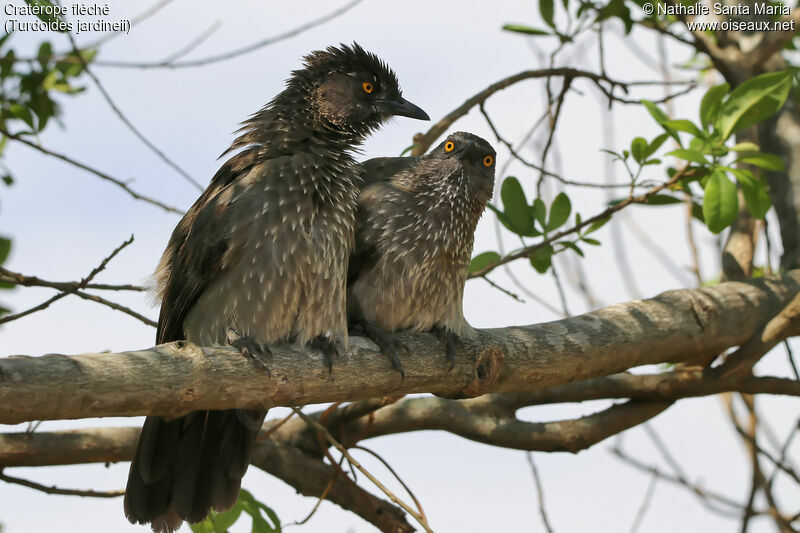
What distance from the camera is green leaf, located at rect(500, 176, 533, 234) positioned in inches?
151

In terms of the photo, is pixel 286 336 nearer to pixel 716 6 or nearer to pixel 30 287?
pixel 30 287

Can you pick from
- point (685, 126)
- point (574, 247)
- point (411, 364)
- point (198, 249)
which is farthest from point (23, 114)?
point (685, 126)

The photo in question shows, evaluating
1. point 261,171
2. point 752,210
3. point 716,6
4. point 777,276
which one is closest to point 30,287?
point 261,171

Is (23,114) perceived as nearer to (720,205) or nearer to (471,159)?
(471,159)

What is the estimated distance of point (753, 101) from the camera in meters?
3.64

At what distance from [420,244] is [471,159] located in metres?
0.48

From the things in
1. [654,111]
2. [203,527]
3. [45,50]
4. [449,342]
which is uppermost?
[45,50]

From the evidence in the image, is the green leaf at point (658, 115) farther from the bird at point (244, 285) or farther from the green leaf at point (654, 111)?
the bird at point (244, 285)

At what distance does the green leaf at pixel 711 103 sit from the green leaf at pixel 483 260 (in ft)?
3.57

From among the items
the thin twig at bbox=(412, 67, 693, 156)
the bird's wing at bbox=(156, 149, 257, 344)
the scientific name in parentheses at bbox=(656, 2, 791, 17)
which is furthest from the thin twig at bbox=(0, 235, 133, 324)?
the scientific name in parentheses at bbox=(656, 2, 791, 17)

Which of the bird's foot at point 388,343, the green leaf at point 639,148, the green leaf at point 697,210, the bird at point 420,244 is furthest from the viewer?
the green leaf at point 697,210

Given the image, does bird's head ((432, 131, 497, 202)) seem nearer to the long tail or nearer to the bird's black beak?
the bird's black beak

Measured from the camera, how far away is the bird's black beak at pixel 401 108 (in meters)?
3.68

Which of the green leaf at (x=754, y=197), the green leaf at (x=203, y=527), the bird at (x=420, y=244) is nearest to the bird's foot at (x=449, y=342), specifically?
the bird at (x=420, y=244)
